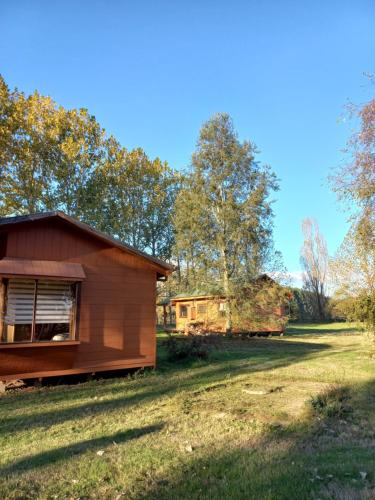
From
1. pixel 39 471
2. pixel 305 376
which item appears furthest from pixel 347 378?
pixel 39 471

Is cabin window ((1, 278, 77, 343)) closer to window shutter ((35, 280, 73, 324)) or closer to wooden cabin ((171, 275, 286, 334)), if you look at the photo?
window shutter ((35, 280, 73, 324))

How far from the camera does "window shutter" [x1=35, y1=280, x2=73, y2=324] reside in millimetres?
8492

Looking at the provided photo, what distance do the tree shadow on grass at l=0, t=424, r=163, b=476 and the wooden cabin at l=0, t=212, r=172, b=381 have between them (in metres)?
3.86

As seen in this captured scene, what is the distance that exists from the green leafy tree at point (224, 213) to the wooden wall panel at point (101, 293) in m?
12.0

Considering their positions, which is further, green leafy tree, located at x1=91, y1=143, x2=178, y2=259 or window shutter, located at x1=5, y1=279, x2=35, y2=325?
green leafy tree, located at x1=91, y1=143, x2=178, y2=259

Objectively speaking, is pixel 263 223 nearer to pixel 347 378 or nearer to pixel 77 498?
pixel 347 378

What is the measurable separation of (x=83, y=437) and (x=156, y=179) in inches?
1111

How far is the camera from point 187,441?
15.3 feet

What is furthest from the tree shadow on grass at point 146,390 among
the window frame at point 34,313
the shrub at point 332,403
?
the shrub at point 332,403

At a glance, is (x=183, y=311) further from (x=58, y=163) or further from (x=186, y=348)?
(x=186, y=348)

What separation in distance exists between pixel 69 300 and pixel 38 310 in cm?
72

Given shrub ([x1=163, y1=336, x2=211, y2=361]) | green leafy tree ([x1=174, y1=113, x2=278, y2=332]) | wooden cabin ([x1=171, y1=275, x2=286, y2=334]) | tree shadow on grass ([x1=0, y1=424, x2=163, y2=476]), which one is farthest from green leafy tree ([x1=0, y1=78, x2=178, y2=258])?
tree shadow on grass ([x1=0, y1=424, x2=163, y2=476])

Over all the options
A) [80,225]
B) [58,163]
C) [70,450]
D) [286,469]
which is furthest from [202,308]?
[286,469]

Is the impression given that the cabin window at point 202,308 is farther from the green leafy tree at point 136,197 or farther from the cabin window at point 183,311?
the green leafy tree at point 136,197
